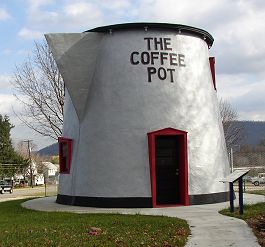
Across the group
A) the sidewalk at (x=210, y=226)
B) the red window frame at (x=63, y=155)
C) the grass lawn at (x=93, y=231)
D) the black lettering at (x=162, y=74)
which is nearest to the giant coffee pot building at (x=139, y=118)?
the black lettering at (x=162, y=74)

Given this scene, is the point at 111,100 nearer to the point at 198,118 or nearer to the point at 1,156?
the point at 198,118

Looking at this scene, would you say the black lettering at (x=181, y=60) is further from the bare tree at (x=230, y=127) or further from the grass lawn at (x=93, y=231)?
the bare tree at (x=230, y=127)

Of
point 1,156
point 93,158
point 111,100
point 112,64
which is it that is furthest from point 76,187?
point 1,156

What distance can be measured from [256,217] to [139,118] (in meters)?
5.27

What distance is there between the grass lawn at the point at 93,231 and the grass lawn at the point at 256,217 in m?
1.46

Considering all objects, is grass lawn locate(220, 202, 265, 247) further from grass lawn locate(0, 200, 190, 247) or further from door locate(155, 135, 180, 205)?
door locate(155, 135, 180, 205)

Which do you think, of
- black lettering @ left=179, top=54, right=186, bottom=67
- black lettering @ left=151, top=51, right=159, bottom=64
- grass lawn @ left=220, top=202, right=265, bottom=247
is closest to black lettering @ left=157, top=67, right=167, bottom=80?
black lettering @ left=151, top=51, right=159, bottom=64

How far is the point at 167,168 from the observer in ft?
50.5

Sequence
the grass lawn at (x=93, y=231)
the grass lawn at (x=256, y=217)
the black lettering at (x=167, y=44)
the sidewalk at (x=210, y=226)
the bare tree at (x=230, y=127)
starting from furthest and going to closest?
the bare tree at (x=230, y=127), the black lettering at (x=167, y=44), the grass lawn at (x=256, y=217), the sidewalk at (x=210, y=226), the grass lawn at (x=93, y=231)

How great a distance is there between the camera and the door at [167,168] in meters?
15.3

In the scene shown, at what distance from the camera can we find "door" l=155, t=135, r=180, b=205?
1527 cm

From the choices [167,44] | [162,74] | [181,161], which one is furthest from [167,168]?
[167,44]

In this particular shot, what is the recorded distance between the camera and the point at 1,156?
6706cm

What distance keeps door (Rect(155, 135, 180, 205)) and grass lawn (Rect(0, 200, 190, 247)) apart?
11.5 ft
